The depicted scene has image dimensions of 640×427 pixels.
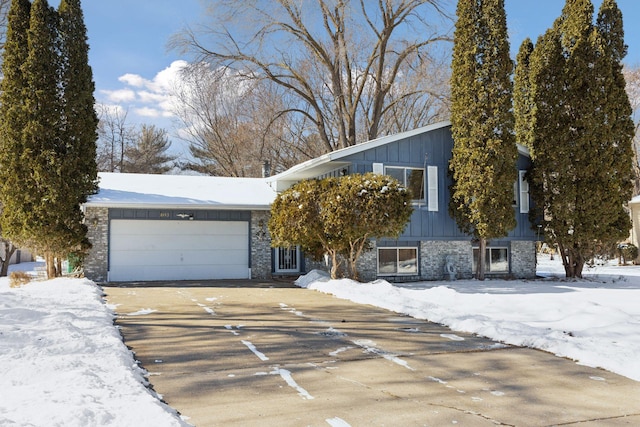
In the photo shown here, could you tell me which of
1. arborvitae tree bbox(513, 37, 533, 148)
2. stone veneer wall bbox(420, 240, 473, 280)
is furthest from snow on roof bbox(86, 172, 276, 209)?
arborvitae tree bbox(513, 37, 533, 148)

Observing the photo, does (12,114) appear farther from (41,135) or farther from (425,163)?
(425,163)

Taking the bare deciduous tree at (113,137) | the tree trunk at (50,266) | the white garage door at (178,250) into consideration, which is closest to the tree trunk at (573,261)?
the white garage door at (178,250)

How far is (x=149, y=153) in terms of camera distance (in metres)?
36.6

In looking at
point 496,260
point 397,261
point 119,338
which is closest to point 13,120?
point 119,338

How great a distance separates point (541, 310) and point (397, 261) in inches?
284

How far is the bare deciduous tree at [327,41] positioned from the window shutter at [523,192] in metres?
8.30

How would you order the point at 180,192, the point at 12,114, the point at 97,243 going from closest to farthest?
the point at 12,114 < the point at 97,243 < the point at 180,192

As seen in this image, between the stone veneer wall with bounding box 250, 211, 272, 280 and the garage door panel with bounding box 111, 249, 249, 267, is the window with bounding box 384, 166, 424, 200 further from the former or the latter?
the garage door panel with bounding box 111, 249, 249, 267

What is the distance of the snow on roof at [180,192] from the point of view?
652 inches

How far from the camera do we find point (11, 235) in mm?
15305

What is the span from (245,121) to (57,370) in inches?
1093

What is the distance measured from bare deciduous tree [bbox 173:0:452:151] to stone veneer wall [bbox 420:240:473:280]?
31.1 ft

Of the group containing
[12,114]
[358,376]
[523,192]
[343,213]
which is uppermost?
[12,114]

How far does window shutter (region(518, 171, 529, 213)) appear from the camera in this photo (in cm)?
1848
